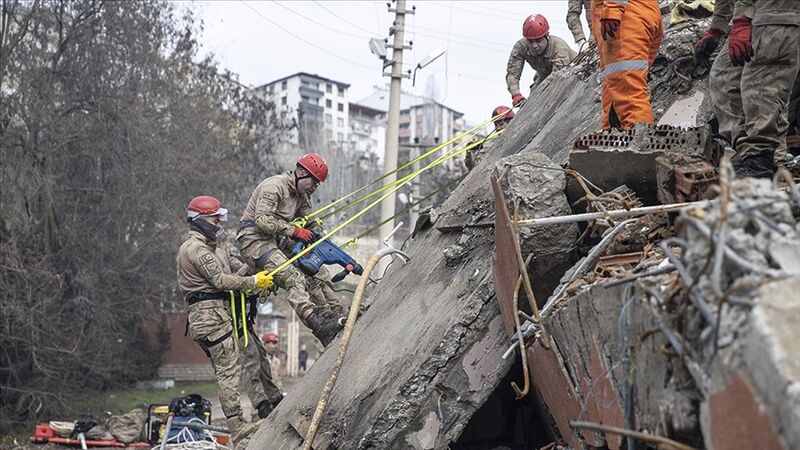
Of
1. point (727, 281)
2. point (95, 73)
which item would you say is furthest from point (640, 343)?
point (95, 73)

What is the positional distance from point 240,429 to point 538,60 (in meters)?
4.78

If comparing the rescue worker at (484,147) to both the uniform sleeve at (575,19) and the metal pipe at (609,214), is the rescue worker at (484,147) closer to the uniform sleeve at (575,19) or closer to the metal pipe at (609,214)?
the uniform sleeve at (575,19)

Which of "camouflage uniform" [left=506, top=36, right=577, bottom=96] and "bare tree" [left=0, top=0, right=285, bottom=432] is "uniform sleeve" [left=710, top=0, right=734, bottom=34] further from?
"bare tree" [left=0, top=0, right=285, bottom=432]

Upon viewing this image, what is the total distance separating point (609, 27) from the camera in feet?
17.7

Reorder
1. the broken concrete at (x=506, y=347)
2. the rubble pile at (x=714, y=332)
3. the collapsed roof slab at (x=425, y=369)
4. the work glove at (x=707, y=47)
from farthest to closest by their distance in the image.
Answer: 1. the work glove at (x=707, y=47)
2. the collapsed roof slab at (x=425, y=369)
3. the broken concrete at (x=506, y=347)
4. the rubble pile at (x=714, y=332)

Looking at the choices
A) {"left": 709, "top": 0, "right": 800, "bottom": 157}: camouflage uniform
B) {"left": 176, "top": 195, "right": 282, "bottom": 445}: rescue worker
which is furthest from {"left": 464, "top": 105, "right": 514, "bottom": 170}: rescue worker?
{"left": 709, "top": 0, "right": 800, "bottom": 157}: camouflage uniform

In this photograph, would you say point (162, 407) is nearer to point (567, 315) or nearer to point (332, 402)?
point (332, 402)

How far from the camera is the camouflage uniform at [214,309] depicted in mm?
7188

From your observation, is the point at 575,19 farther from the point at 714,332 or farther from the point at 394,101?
the point at 394,101

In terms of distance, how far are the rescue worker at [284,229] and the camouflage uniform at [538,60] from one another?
2828 mm

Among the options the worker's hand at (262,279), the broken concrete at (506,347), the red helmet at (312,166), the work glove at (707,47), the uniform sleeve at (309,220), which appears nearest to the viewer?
the broken concrete at (506,347)

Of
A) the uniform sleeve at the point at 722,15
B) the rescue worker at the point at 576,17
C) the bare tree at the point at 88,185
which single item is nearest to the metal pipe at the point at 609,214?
the uniform sleeve at the point at 722,15

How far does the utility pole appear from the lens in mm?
18469

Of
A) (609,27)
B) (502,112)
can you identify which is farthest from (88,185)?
(609,27)
